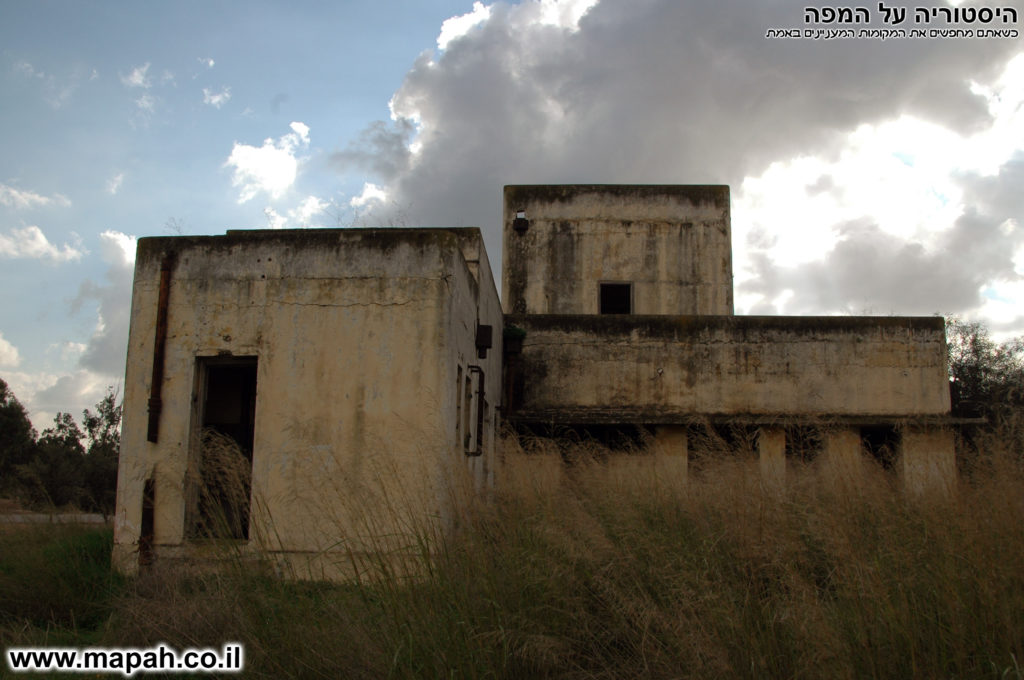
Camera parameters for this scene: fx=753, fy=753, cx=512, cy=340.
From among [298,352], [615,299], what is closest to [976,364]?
[615,299]

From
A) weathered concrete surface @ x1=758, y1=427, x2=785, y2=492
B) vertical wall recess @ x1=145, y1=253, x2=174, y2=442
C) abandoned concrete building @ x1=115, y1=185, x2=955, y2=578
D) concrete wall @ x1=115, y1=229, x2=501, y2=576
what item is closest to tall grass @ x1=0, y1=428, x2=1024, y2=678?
abandoned concrete building @ x1=115, y1=185, x2=955, y2=578

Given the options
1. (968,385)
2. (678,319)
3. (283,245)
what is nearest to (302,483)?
(283,245)

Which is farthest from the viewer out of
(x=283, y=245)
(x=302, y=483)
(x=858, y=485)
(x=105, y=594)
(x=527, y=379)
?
(x=527, y=379)

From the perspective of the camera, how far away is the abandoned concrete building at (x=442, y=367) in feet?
23.5

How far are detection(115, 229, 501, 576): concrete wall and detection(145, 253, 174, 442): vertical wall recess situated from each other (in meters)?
0.06

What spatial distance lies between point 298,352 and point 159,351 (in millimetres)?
1472

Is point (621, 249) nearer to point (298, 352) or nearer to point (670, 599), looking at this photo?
point (298, 352)

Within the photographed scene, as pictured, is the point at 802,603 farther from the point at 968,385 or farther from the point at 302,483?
the point at 968,385

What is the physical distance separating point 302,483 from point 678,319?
7.68m

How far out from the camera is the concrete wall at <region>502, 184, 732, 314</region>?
16.2 metres

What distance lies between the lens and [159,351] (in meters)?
7.73

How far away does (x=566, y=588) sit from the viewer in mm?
4160

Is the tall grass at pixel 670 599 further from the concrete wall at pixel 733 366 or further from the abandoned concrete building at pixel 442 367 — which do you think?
the concrete wall at pixel 733 366

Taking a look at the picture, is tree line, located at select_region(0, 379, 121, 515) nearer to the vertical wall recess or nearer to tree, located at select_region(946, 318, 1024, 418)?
the vertical wall recess
